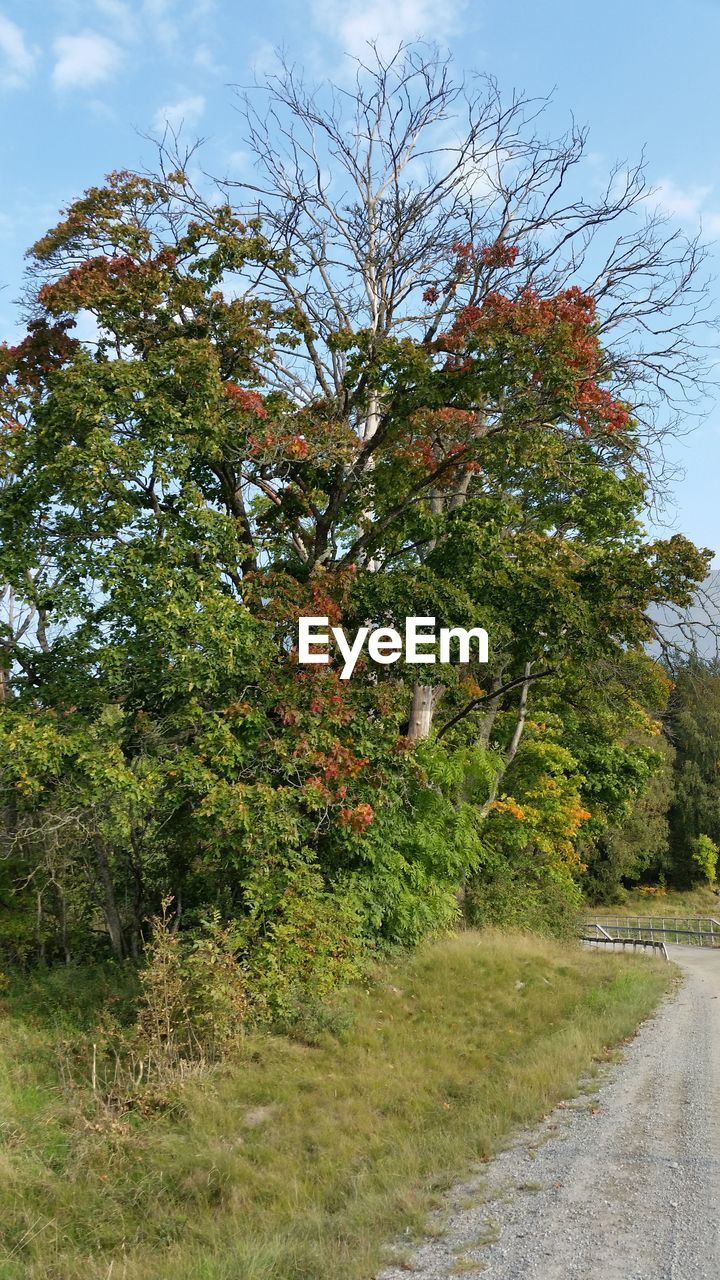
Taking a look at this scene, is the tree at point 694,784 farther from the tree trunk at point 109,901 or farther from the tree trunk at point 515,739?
the tree trunk at point 109,901

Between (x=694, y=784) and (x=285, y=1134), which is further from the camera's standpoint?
(x=694, y=784)

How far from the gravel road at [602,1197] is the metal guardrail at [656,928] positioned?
2501cm

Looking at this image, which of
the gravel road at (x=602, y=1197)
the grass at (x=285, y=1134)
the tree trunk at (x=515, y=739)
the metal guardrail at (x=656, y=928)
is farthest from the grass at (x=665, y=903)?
the gravel road at (x=602, y=1197)

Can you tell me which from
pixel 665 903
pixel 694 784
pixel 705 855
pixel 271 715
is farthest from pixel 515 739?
pixel 694 784

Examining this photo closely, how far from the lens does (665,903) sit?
4988 centimetres

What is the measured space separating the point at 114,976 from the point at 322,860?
4098 millimetres

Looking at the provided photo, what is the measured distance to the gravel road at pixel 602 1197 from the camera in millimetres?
5512

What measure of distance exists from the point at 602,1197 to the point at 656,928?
33755 millimetres

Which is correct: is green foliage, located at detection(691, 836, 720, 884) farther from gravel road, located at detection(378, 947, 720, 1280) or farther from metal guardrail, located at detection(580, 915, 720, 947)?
gravel road, located at detection(378, 947, 720, 1280)

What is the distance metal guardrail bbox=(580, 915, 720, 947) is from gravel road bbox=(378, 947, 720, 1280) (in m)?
25.0

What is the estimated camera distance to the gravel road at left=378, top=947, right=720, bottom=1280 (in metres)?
5.51

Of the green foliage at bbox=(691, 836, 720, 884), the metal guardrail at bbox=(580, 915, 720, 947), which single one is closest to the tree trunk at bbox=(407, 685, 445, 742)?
the metal guardrail at bbox=(580, 915, 720, 947)

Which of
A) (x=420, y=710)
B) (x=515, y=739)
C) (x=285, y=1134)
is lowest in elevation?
(x=285, y=1134)

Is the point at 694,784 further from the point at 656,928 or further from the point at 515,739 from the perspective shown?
the point at 515,739
